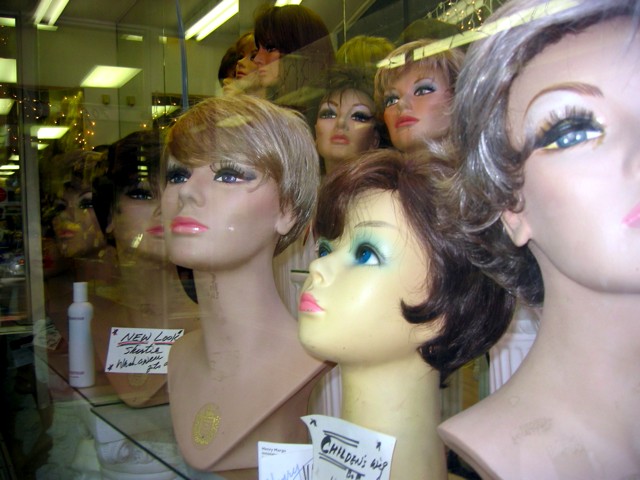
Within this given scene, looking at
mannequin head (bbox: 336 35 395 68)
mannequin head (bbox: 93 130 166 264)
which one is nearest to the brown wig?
mannequin head (bbox: 336 35 395 68)

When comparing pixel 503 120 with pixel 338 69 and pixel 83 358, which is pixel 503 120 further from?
pixel 83 358

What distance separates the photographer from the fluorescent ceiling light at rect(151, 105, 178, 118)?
2.01m

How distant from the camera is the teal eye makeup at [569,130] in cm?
84

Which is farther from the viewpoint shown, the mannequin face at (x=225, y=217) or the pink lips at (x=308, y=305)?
the mannequin face at (x=225, y=217)

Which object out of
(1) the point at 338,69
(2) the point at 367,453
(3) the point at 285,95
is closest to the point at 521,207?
(2) the point at 367,453

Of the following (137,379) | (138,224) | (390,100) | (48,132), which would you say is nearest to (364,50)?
(390,100)

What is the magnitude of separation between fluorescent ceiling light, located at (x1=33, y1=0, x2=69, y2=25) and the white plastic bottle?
3.99ft

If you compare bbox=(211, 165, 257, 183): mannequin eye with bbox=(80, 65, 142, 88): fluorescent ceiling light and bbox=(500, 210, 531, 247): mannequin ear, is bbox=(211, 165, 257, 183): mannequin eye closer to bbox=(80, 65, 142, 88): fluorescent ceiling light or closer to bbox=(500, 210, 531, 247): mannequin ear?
bbox=(500, 210, 531, 247): mannequin ear

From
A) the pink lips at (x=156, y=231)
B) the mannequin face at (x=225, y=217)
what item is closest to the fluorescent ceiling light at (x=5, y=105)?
the pink lips at (x=156, y=231)

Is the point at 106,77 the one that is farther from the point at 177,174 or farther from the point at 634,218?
the point at 634,218

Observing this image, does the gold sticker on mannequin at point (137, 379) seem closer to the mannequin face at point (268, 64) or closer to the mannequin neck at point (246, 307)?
the mannequin neck at point (246, 307)

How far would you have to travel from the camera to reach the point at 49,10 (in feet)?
8.77

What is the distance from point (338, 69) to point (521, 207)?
2.35 feet

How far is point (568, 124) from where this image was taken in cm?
87
